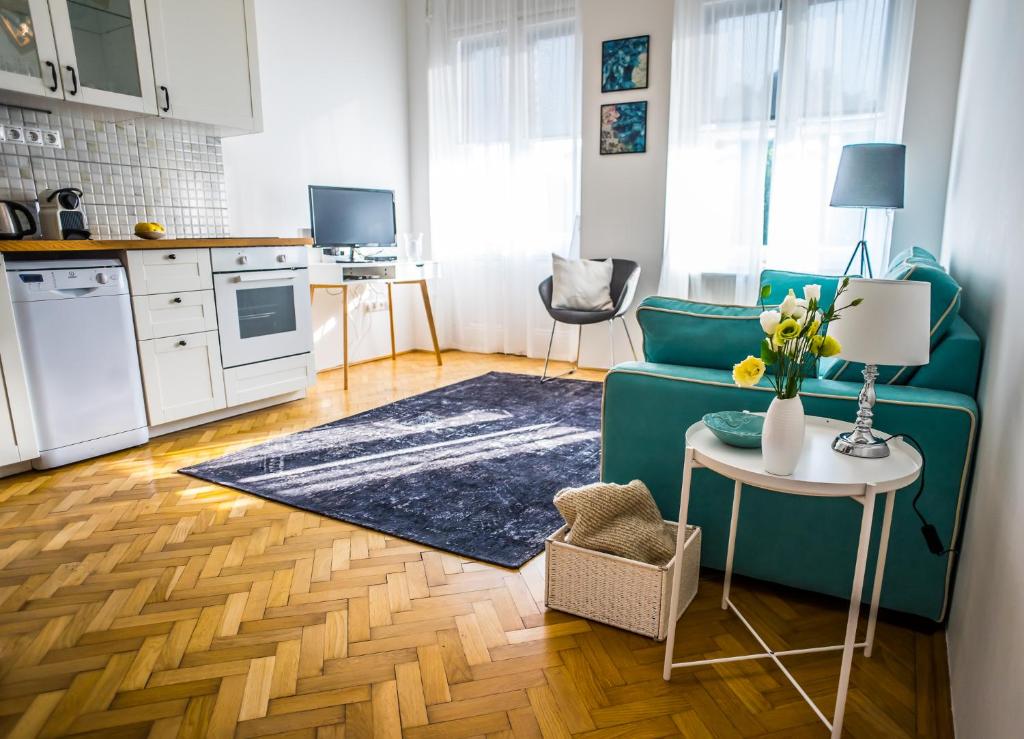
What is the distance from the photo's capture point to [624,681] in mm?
1483

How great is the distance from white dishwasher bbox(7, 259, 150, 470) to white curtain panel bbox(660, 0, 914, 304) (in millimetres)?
3226

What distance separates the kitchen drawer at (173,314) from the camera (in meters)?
3.09

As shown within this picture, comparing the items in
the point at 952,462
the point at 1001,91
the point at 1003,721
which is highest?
the point at 1001,91

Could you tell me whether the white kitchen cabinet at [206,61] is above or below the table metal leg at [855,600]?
above

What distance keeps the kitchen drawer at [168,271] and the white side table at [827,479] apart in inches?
108

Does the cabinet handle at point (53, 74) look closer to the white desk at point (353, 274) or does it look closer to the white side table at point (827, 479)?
the white desk at point (353, 274)

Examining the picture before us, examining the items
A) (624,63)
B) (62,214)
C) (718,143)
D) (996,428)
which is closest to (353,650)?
(996,428)

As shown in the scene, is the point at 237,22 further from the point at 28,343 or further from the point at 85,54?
the point at 28,343

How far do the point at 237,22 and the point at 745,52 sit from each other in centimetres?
296

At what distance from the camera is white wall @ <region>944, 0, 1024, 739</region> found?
1.03 metres

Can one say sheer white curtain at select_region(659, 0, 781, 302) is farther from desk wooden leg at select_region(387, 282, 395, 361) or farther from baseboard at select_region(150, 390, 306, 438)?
baseboard at select_region(150, 390, 306, 438)

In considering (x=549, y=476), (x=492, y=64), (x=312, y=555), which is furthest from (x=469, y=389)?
(x=492, y=64)

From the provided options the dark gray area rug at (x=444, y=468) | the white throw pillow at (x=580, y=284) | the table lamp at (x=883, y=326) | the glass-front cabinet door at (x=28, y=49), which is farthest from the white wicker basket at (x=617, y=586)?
the glass-front cabinet door at (x=28, y=49)

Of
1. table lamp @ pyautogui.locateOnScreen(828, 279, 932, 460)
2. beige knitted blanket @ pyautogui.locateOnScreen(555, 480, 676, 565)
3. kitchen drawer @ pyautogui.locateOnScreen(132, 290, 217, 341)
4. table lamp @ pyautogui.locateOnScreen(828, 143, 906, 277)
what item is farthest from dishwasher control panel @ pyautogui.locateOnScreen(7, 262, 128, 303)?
table lamp @ pyautogui.locateOnScreen(828, 143, 906, 277)
